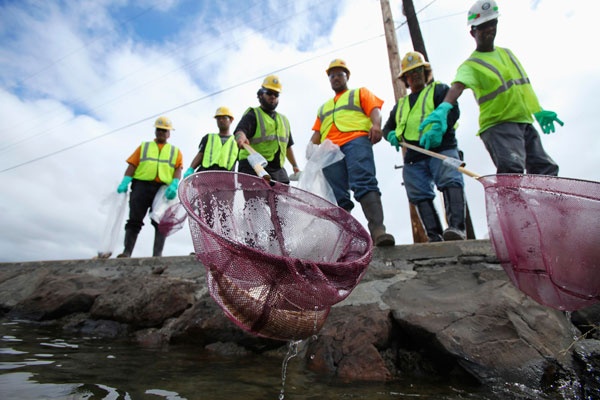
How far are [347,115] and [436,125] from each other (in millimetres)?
826

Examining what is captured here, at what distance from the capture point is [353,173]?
2957mm

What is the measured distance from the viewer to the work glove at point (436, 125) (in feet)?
8.54

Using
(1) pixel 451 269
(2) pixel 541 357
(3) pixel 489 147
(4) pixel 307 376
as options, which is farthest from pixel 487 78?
(4) pixel 307 376

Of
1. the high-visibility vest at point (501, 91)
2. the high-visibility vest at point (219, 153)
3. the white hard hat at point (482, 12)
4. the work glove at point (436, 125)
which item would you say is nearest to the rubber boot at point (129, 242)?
the high-visibility vest at point (219, 153)

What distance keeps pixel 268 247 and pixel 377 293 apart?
855mm

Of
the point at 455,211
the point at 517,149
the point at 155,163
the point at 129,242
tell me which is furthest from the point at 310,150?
the point at 129,242

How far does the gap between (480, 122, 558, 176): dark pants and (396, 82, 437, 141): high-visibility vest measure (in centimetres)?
54

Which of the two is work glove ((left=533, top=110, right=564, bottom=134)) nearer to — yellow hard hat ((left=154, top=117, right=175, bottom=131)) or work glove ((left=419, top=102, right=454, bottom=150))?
work glove ((left=419, top=102, right=454, bottom=150))

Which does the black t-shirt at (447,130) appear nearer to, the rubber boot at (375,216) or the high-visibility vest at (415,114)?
the high-visibility vest at (415,114)

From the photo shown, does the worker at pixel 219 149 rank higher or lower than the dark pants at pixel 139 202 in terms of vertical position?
higher

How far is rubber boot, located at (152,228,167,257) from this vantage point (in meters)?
4.55

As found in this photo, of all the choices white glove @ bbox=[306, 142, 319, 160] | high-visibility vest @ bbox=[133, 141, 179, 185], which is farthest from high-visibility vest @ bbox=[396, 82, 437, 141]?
high-visibility vest @ bbox=[133, 141, 179, 185]

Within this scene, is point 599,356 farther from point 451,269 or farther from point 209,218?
point 209,218

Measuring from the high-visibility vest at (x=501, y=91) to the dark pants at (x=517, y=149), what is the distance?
0.22ft
